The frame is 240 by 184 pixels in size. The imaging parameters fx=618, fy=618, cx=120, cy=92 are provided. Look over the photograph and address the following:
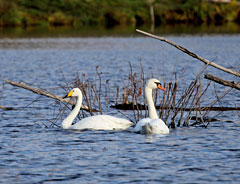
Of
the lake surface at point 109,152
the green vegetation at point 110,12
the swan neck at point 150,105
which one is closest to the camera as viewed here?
the lake surface at point 109,152

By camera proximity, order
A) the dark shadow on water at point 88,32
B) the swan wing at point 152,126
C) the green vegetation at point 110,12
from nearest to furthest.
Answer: the swan wing at point 152,126, the dark shadow on water at point 88,32, the green vegetation at point 110,12

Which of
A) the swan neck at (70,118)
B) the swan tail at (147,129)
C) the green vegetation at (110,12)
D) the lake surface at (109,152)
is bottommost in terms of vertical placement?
the lake surface at (109,152)

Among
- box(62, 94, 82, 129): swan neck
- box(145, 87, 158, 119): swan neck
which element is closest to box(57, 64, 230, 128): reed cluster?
box(145, 87, 158, 119): swan neck

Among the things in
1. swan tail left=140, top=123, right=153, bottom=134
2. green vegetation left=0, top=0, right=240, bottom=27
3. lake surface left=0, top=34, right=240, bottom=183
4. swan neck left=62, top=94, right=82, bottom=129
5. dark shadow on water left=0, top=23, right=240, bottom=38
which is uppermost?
green vegetation left=0, top=0, right=240, bottom=27

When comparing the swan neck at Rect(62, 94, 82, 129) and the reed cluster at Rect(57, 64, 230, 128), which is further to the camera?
the swan neck at Rect(62, 94, 82, 129)

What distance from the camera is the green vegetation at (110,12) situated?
3994 inches

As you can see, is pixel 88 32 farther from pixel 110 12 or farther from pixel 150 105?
pixel 150 105

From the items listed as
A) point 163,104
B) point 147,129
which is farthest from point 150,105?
point 147,129

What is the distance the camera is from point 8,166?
1242cm

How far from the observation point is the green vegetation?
101438mm

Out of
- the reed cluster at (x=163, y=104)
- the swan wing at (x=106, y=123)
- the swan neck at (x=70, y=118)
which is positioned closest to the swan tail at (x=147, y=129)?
the swan wing at (x=106, y=123)

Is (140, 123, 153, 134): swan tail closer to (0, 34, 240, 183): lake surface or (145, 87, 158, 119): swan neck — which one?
(0, 34, 240, 183): lake surface

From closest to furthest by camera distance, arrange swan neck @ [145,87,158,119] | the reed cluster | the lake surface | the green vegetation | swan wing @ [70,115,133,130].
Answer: the lake surface, swan wing @ [70,115,133,130], swan neck @ [145,87,158,119], the reed cluster, the green vegetation

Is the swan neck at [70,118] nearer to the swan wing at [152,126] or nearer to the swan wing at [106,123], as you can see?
the swan wing at [106,123]
